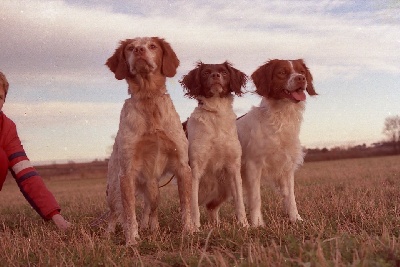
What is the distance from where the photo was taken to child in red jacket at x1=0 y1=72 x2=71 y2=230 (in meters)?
5.55

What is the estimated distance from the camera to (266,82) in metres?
5.68

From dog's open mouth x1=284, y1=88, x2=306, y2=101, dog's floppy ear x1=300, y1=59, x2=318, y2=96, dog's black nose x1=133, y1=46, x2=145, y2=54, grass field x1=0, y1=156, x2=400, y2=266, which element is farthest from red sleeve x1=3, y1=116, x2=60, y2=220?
dog's floppy ear x1=300, y1=59, x2=318, y2=96

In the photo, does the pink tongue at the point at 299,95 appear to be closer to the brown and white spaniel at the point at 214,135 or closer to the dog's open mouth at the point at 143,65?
the brown and white spaniel at the point at 214,135

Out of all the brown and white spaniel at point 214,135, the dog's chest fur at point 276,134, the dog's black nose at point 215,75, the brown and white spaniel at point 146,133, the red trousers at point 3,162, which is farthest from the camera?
the red trousers at point 3,162

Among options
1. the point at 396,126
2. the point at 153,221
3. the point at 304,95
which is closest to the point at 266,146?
the point at 304,95

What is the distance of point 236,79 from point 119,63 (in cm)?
135

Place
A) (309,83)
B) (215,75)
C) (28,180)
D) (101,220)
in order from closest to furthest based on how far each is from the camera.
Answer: (215,75), (101,220), (28,180), (309,83)

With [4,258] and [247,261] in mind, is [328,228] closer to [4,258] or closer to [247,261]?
[247,261]

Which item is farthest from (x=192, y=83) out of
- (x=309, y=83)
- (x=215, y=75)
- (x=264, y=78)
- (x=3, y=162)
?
(x=3, y=162)

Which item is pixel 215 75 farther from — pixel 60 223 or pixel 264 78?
pixel 60 223

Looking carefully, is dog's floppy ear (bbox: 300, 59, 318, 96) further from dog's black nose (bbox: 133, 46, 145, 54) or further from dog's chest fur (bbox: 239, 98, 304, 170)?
dog's black nose (bbox: 133, 46, 145, 54)

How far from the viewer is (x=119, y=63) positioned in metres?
4.98

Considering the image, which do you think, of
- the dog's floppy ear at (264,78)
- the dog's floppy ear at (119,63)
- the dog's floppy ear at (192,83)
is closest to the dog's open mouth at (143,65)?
the dog's floppy ear at (119,63)

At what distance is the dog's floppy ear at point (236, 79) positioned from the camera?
5.54m
